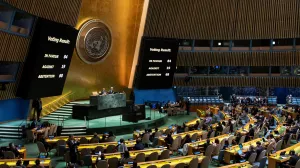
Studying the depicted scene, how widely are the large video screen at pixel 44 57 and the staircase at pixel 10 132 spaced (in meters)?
1.83

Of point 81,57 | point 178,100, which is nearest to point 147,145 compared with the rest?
point 81,57

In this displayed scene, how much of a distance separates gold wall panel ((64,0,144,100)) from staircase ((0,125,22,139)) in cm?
603

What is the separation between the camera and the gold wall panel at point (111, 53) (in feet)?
79.2

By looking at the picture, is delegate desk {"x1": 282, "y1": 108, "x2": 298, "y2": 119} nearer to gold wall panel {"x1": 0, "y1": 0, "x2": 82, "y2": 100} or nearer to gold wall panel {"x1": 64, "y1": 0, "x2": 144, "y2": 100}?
gold wall panel {"x1": 64, "y1": 0, "x2": 144, "y2": 100}

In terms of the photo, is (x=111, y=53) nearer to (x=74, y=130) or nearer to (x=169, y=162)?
(x=74, y=130)

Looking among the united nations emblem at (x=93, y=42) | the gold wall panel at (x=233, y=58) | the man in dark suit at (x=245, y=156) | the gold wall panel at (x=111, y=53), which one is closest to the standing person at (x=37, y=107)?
the gold wall panel at (x=111, y=53)

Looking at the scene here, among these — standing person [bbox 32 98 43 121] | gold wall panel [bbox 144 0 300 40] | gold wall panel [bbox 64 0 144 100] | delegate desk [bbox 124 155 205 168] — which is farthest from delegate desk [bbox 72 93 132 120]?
delegate desk [bbox 124 155 205 168]

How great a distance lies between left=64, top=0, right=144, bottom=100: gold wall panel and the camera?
24141 mm

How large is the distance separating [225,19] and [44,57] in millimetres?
18524

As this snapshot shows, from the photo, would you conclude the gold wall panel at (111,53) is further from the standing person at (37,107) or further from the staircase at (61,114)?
the standing person at (37,107)

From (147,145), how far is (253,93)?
2168cm

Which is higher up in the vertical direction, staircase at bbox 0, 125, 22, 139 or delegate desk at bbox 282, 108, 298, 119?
delegate desk at bbox 282, 108, 298, 119

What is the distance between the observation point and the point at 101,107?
21.6 m

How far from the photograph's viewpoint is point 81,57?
24297 millimetres
